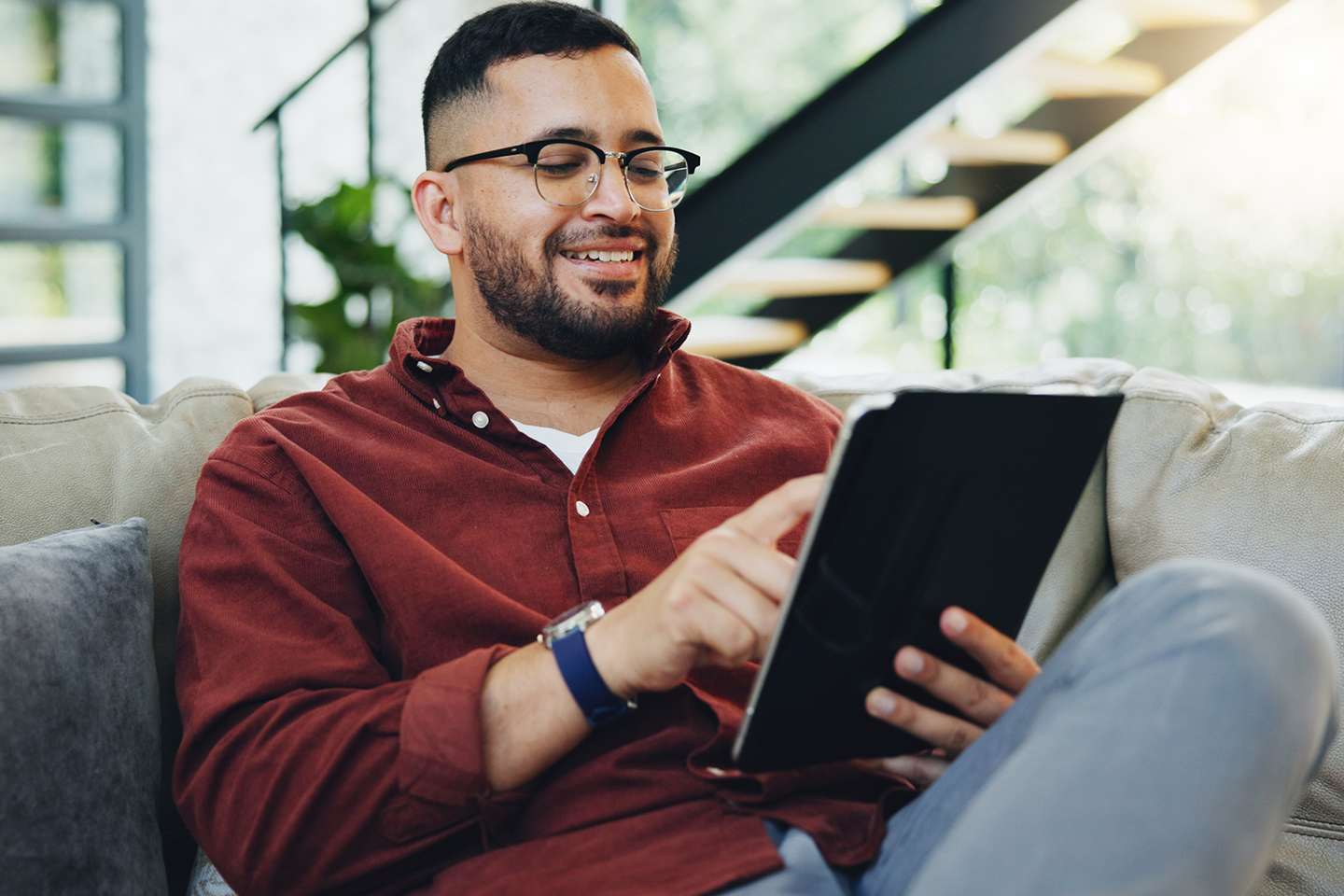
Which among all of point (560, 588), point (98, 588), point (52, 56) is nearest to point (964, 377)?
point (560, 588)

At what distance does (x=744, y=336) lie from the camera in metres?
3.43

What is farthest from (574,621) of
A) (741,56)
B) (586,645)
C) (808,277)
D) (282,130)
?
(282,130)

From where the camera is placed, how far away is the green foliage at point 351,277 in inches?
135

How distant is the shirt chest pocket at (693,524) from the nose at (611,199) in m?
0.39

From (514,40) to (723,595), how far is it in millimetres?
879

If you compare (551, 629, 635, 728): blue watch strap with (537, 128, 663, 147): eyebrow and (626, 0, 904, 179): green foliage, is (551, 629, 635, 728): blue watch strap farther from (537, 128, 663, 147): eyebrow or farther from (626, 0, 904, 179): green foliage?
(626, 0, 904, 179): green foliage

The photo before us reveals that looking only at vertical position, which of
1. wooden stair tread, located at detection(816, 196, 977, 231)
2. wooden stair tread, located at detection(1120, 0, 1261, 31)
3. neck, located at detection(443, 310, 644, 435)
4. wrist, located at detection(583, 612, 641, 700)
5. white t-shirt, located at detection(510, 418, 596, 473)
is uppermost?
wooden stair tread, located at detection(1120, 0, 1261, 31)

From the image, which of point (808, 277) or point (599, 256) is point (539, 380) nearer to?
point (599, 256)

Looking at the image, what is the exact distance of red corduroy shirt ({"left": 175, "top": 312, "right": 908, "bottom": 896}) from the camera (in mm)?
897

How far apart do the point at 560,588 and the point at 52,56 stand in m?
3.81

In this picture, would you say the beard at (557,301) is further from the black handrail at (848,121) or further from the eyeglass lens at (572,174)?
the black handrail at (848,121)

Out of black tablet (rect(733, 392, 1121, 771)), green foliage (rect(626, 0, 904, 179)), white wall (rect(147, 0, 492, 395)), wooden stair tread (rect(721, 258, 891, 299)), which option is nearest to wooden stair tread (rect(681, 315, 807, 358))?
wooden stair tread (rect(721, 258, 891, 299))

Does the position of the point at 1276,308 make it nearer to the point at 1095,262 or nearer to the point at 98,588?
the point at 1095,262

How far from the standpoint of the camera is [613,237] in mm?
1331
